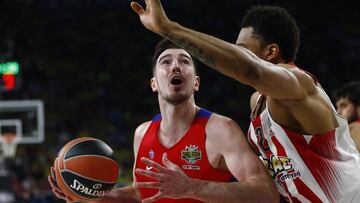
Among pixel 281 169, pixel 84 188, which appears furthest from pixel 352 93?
pixel 84 188

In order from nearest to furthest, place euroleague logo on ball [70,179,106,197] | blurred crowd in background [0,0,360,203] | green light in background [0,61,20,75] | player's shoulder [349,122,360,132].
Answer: euroleague logo on ball [70,179,106,197] < player's shoulder [349,122,360,132] < green light in background [0,61,20,75] < blurred crowd in background [0,0,360,203]

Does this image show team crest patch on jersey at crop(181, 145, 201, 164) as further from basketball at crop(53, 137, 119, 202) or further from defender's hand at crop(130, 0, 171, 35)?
defender's hand at crop(130, 0, 171, 35)

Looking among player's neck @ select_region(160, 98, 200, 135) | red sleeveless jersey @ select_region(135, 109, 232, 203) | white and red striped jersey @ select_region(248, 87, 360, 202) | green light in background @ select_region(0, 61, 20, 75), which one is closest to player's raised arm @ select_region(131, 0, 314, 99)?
white and red striped jersey @ select_region(248, 87, 360, 202)

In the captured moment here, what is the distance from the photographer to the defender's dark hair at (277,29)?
3.39m

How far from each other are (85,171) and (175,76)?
0.79 metres

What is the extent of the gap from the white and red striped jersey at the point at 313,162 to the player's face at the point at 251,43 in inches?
11.6

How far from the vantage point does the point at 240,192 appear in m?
3.35

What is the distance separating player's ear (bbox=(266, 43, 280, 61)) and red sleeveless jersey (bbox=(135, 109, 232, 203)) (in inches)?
28.9

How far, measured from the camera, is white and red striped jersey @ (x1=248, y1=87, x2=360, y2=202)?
324 centimetres

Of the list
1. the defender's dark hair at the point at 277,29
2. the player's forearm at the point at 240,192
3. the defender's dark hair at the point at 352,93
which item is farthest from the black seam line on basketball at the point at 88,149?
the defender's dark hair at the point at 352,93

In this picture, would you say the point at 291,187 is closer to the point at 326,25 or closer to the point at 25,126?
the point at 25,126

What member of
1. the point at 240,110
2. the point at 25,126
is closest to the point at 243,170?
the point at 25,126

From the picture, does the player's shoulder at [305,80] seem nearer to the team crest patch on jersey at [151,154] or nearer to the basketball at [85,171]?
the team crest patch on jersey at [151,154]

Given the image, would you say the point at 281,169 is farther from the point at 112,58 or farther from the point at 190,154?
the point at 112,58
